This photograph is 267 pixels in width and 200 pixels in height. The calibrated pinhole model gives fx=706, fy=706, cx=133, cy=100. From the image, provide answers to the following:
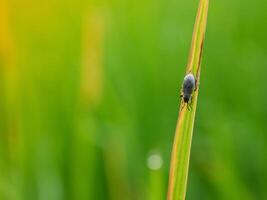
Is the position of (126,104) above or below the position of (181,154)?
below

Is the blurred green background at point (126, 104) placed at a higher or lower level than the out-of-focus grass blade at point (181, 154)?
lower

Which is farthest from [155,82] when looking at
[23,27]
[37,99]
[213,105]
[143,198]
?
[23,27]

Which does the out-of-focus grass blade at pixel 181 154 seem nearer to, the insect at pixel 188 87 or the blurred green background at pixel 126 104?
the insect at pixel 188 87

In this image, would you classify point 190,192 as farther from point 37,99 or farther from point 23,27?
point 23,27

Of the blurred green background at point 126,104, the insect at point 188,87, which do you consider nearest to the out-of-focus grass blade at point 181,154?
the insect at point 188,87

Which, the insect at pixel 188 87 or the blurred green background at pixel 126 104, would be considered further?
the blurred green background at pixel 126 104

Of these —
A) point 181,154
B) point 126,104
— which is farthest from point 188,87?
point 126,104

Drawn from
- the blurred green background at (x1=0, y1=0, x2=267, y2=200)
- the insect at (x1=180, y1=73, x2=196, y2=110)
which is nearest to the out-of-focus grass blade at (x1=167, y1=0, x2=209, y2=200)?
the insect at (x1=180, y1=73, x2=196, y2=110)

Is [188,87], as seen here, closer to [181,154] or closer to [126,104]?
[181,154]
